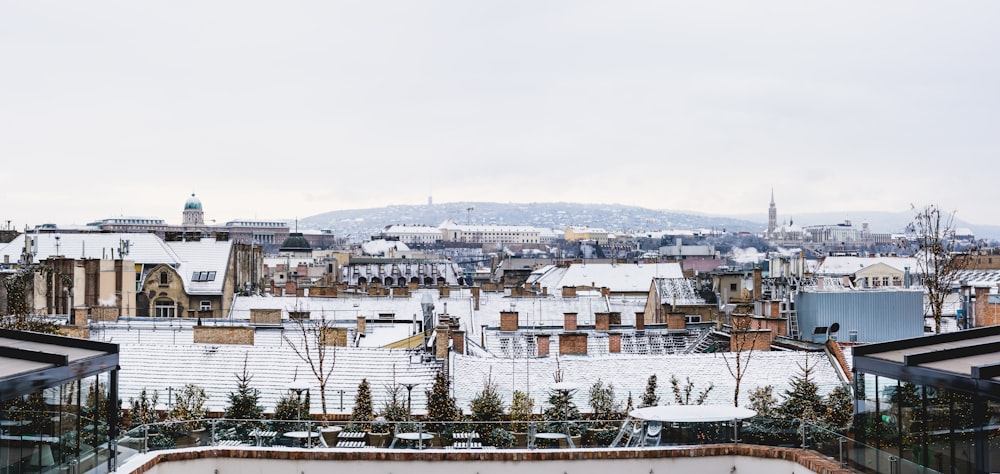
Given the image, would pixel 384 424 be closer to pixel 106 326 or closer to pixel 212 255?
pixel 106 326

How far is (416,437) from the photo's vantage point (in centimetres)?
1789

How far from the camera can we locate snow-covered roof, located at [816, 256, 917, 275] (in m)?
124

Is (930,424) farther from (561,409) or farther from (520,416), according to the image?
(561,409)

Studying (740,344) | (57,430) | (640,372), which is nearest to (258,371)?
(640,372)

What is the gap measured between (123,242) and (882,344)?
5649 cm

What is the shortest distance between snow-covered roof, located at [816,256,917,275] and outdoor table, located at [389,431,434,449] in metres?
111

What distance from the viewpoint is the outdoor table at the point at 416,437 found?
1788cm

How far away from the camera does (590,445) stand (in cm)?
1808

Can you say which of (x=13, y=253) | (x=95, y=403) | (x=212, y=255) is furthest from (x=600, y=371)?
(x=13, y=253)

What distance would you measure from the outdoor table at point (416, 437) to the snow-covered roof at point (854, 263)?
363 feet

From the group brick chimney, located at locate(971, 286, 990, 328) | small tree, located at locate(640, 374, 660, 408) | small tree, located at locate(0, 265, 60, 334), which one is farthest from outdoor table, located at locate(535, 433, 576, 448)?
brick chimney, located at locate(971, 286, 990, 328)

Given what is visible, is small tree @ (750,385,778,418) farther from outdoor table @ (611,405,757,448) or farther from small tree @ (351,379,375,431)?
small tree @ (351,379,375,431)

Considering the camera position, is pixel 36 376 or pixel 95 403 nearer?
pixel 36 376

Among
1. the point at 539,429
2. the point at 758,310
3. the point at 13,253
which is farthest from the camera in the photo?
the point at 13,253
